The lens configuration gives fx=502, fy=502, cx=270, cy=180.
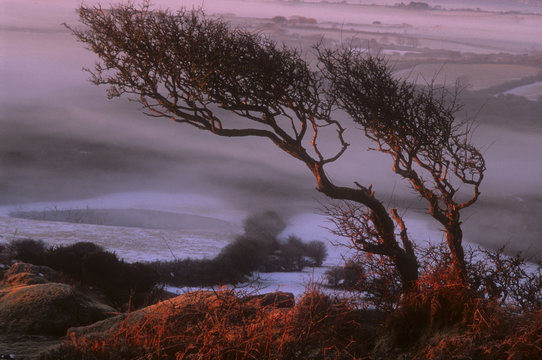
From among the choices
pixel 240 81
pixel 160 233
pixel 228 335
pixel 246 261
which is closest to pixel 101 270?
pixel 240 81

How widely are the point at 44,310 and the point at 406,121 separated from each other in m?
7.99

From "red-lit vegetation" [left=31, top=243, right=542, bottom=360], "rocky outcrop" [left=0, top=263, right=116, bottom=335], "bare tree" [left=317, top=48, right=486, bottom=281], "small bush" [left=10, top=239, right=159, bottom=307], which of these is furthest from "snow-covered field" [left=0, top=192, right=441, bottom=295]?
"red-lit vegetation" [left=31, top=243, right=542, bottom=360]

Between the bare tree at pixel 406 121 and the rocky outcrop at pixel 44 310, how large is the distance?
561 centimetres

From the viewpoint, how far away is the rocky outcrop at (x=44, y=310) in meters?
6.16

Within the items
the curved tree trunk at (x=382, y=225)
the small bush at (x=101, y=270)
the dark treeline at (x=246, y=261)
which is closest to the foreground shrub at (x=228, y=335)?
the curved tree trunk at (x=382, y=225)

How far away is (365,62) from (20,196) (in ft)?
232

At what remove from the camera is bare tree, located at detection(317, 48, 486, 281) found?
36.2 feet

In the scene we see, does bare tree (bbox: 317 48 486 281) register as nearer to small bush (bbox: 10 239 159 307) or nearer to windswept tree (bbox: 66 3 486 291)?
windswept tree (bbox: 66 3 486 291)

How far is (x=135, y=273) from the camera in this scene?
53.5ft

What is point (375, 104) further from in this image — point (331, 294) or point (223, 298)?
point (223, 298)

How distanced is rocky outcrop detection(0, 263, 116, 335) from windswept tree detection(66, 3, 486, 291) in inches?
171

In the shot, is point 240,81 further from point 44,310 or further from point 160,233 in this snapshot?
point 160,233

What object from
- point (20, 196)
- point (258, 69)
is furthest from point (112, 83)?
point (20, 196)

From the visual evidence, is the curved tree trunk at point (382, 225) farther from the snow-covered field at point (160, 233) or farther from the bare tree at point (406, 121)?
the snow-covered field at point (160, 233)
